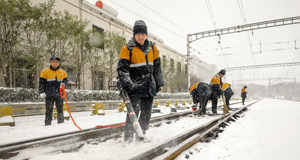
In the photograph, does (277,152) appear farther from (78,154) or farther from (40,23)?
(40,23)

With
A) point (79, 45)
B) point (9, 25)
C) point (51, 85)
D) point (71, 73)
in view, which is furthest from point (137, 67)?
point (71, 73)

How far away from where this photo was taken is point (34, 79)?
37.7ft

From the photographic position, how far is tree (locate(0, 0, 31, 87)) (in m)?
8.88

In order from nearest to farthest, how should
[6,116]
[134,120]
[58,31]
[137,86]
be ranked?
[134,120] < [137,86] < [6,116] < [58,31]

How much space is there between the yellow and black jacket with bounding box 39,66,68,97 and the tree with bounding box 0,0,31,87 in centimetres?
617

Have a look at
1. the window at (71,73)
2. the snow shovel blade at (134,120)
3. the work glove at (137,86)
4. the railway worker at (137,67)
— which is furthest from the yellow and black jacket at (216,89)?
the window at (71,73)

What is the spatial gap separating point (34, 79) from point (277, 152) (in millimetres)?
12858

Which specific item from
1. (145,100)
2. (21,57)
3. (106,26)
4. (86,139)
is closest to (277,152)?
(145,100)

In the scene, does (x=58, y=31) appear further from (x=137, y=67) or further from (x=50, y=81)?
(x=137, y=67)

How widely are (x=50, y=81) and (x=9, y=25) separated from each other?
23.6 feet

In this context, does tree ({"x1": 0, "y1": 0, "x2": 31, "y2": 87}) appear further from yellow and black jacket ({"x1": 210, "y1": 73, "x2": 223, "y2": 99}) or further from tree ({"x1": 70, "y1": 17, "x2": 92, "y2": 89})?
yellow and black jacket ({"x1": 210, "y1": 73, "x2": 223, "y2": 99})

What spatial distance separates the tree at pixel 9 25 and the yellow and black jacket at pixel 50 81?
6.17 m

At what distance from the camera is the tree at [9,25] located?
8.88 m

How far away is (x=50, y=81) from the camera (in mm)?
4828
